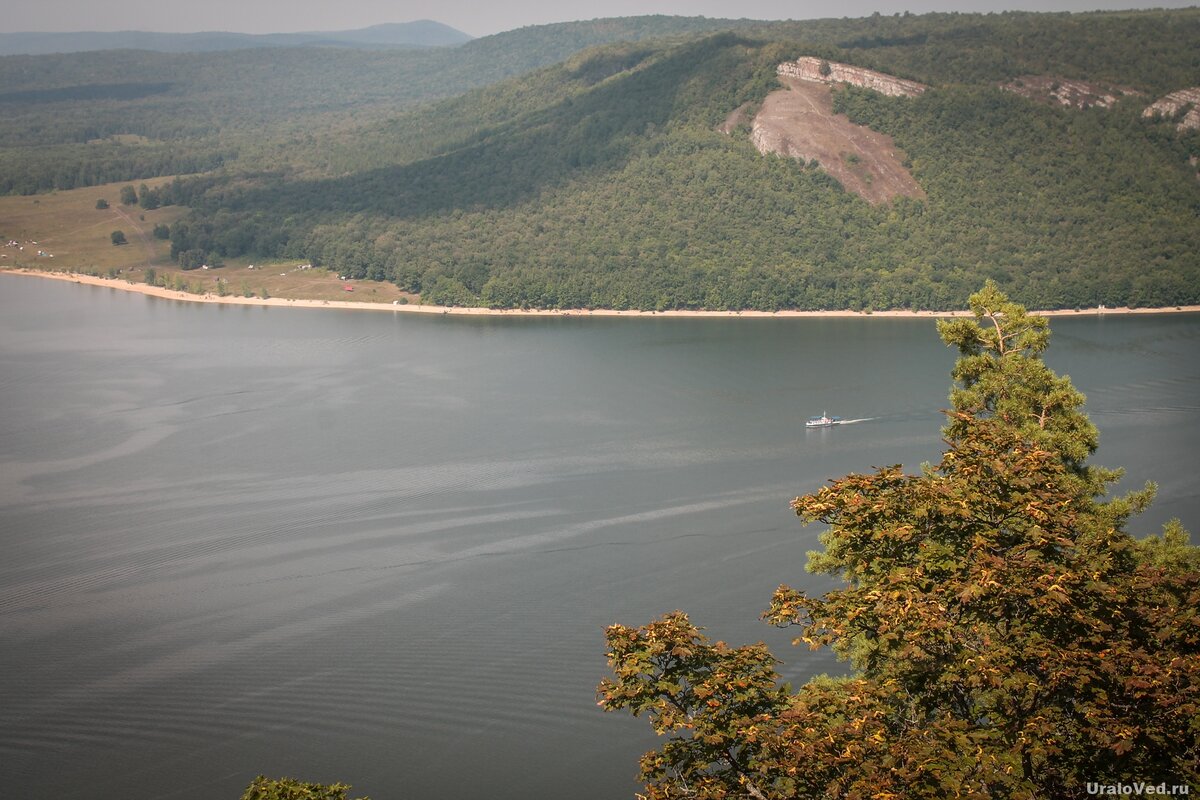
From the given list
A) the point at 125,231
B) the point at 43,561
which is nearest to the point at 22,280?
the point at 125,231

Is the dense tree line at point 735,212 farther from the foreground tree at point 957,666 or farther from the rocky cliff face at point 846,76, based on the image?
the foreground tree at point 957,666

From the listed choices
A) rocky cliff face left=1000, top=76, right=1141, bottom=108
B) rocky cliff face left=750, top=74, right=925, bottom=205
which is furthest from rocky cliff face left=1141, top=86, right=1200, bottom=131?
rocky cliff face left=750, top=74, right=925, bottom=205

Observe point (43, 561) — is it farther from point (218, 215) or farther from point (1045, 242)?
point (218, 215)

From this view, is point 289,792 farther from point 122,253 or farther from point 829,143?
point 122,253

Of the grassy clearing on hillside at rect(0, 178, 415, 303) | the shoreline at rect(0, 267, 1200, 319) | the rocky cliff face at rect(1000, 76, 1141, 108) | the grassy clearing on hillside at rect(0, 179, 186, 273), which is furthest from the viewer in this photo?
the grassy clearing on hillside at rect(0, 179, 186, 273)

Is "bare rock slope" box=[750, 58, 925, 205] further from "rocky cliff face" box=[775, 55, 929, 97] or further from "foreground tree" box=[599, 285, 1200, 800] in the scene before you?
"foreground tree" box=[599, 285, 1200, 800]

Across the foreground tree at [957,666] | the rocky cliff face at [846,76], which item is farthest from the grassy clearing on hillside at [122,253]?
the foreground tree at [957,666]
